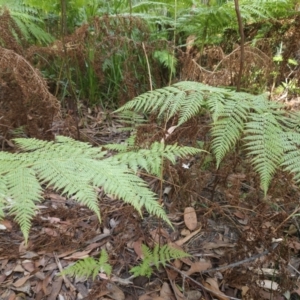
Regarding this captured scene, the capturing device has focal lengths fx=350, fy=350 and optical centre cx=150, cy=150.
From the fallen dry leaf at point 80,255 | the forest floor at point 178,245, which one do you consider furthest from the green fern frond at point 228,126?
the fallen dry leaf at point 80,255

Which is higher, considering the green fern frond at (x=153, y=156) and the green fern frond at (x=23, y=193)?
the green fern frond at (x=23, y=193)

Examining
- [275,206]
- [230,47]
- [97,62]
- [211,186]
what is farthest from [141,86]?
[275,206]

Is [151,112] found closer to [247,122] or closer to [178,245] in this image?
[247,122]

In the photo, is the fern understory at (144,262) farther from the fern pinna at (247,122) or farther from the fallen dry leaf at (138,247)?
the fern pinna at (247,122)

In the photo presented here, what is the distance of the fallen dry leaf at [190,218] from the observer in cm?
227

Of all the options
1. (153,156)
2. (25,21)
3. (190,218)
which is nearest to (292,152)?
(153,156)

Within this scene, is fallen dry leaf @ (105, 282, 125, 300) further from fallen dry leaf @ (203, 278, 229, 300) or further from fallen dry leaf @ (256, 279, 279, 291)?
fallen dry leaf @ (256, 279, 279, 291)

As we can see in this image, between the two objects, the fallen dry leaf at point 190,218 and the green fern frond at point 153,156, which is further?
the fallen dry leaf at point 190,218

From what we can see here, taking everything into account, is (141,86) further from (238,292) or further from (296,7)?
(238,292)

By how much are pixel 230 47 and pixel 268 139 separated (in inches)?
73.2

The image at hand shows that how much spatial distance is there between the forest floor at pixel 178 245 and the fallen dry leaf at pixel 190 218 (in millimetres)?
13

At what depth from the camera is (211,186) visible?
251 centimetres

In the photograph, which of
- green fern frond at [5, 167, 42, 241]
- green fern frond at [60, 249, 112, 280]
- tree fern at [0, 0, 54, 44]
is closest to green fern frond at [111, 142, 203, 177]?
green fern frond at [5, 167, 42, 241]

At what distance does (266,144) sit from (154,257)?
84 cm
